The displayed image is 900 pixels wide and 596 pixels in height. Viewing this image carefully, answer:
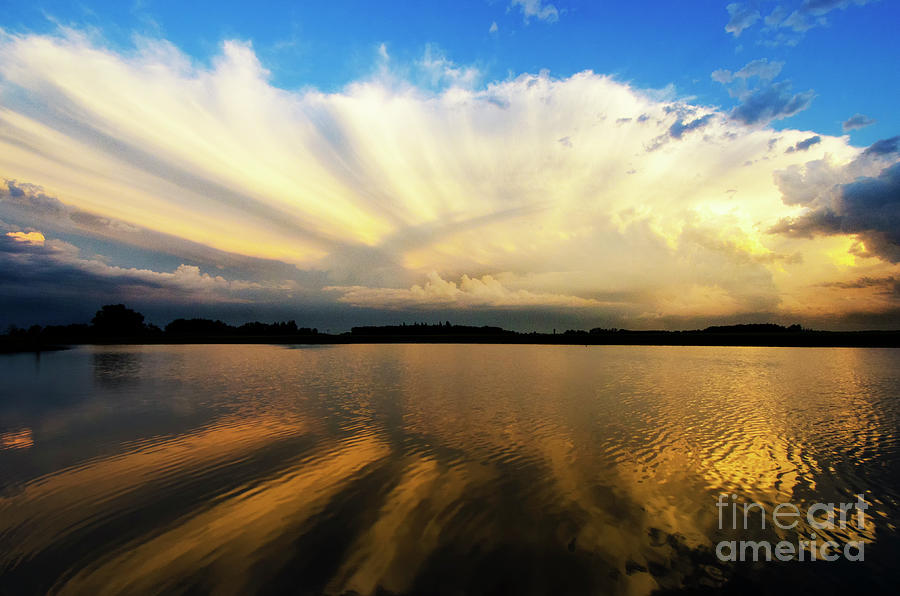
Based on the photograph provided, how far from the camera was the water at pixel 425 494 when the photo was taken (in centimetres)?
748

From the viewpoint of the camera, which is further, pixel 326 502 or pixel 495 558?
pixel 326 502

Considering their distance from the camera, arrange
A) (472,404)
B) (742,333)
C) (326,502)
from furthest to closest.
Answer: (742,333), (472,404), (326,502)

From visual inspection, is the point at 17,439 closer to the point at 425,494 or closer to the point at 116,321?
the point at 425,494

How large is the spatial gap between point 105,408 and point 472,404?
76.2 feet

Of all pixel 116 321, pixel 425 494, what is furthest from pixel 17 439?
pixel 116 321

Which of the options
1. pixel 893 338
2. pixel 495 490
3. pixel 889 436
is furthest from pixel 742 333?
pixel 495 490

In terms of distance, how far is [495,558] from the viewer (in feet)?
26.2

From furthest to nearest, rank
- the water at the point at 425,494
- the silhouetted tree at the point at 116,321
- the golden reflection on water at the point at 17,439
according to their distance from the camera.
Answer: the silhouetted tree at the point at 116,321
the golden reflection on water at the point at 17,439
the water at the point at 425,494

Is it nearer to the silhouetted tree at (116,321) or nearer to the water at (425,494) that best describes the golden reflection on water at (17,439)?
the water at (425,494)

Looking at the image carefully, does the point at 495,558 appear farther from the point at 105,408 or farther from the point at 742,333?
the point at 742,333

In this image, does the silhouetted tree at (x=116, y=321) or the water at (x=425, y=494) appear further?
the silhouetted tree at (x=116, y=321)

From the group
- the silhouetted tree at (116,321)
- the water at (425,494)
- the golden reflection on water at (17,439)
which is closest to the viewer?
the water at (425,494)

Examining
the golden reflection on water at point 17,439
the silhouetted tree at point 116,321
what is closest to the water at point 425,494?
the golden reflection on water at point 17,439

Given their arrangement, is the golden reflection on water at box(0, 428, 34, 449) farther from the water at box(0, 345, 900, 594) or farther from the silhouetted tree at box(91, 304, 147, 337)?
the silhouetted tree at box(91, 304, 147, 337)
